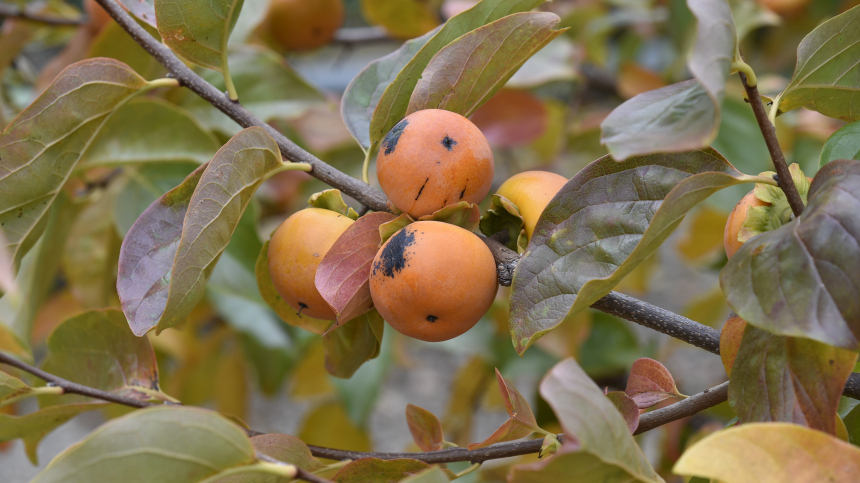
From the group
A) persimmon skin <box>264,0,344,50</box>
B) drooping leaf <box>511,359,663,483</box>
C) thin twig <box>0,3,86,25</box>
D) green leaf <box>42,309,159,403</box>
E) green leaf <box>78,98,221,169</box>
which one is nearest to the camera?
drooping leaf <box>511,359,663,483</box>

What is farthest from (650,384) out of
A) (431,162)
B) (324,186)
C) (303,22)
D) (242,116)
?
(303,22)

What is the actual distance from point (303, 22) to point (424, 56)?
25.1 inches

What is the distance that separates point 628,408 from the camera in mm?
361

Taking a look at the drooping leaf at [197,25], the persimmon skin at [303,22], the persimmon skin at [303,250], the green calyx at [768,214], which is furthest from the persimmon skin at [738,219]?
the persimmon skin at [303,22]

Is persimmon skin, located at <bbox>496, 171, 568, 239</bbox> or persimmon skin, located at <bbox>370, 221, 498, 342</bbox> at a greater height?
persimmon skin, located at <bbox>496, 171, 568, 239</bbox>

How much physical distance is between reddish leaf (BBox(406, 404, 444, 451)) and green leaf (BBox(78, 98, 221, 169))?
358mm

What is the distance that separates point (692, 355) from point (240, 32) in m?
1.13

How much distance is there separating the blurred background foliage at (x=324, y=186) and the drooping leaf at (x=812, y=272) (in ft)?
1.67

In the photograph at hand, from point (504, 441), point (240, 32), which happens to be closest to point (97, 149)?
point (240, 32)

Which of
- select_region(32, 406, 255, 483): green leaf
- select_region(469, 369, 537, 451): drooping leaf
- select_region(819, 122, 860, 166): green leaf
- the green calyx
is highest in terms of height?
select_region(819, 122, 860, 166): green leaf

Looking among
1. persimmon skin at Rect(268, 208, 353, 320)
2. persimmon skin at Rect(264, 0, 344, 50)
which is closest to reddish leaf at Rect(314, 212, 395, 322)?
persimmon skin at Rect(268, 208, 353, 320)

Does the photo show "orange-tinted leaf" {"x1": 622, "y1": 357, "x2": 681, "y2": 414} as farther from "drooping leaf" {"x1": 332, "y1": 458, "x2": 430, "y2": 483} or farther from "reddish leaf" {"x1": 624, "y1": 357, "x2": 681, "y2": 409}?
"drooping leaf" {"x1": 332, "y1": 458, "x2": 430, "y2": 483}

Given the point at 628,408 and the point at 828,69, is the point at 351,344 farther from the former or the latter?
the point at 828,69

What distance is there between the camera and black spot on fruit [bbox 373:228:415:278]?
333 millimetres
